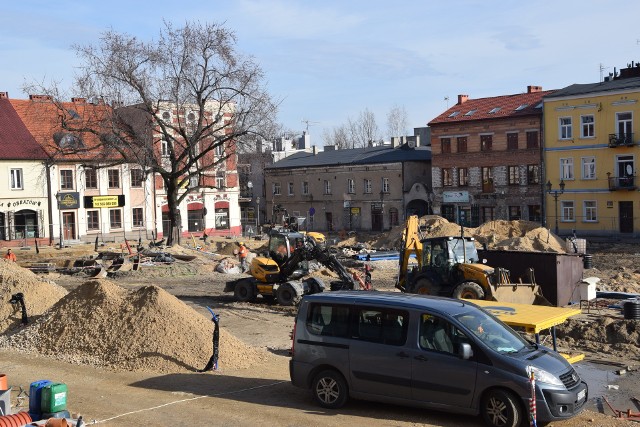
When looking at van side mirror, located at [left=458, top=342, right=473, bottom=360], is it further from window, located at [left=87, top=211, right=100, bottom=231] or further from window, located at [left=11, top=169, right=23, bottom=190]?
window, located at [left=87, top=211, right=100, bottom=231]

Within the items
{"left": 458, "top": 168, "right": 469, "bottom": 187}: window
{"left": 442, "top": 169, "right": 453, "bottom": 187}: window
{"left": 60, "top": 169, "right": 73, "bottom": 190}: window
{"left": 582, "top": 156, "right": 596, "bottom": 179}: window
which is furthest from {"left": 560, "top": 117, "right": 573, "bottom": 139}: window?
{"left": 60, "top": 169, "right": 73, "bottom": 190}: window

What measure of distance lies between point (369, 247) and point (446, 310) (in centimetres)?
3424

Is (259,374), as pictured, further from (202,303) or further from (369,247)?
(369,247)

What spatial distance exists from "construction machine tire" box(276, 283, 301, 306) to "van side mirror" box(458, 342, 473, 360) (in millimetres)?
13140

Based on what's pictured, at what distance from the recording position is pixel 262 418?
10.7 meters

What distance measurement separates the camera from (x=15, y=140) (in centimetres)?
4747

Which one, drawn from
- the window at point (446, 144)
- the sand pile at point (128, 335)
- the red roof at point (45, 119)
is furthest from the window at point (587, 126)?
the sand pile at point (128, 335)

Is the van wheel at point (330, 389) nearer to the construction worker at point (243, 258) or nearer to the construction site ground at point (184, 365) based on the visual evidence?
the construction site ground at point (184, 365)

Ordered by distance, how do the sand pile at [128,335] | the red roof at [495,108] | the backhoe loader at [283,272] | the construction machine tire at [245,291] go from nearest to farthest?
the sand pile at [128,335]
the backhoe loader at [283,272]
the construction machine tire at [245,291]
the red roof at [495,108]

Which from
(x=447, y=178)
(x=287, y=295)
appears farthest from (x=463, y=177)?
(x=287, y=295)

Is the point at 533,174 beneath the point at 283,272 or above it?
above

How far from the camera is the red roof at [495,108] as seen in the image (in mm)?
51844

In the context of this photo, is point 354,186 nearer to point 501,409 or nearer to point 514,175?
point 514,175

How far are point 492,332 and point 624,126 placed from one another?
40170mm
